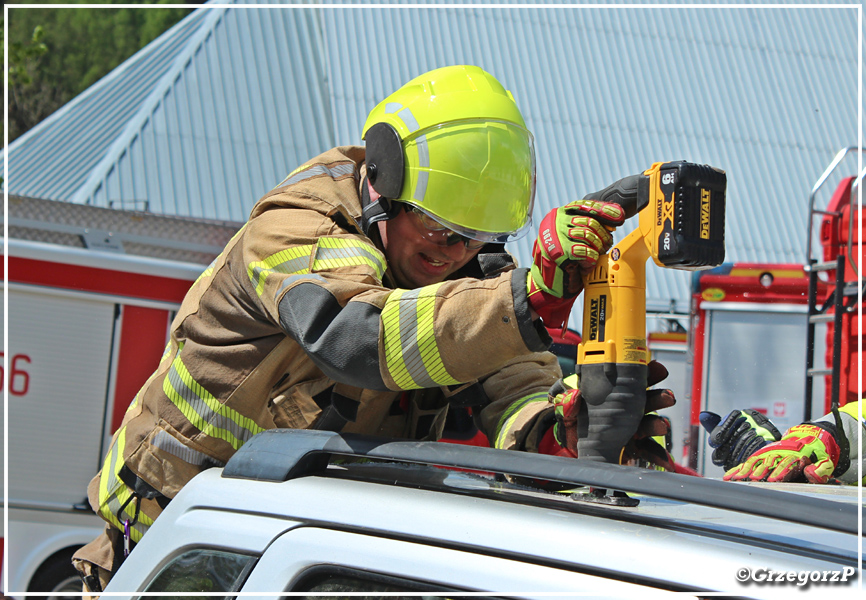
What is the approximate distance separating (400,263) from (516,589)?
48.1 inches

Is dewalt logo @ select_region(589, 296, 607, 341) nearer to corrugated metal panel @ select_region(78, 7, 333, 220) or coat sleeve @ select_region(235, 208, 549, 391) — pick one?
coat sleeve @ select_region(235, 208, 549, 391)

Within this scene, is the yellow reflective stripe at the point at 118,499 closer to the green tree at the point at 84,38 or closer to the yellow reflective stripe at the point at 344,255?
the yellow reflective stripe at the point at 344,255

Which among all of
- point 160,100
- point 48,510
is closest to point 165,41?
point 160,100

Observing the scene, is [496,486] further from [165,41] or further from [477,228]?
[165,41]

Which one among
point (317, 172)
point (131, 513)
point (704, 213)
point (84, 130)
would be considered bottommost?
point (131, 513)

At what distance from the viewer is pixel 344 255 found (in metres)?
1.75

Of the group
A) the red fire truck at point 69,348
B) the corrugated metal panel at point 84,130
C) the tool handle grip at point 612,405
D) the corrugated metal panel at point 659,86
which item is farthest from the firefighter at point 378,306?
the corrugated metal panel at point 659,86

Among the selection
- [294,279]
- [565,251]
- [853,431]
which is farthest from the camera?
[853,431]

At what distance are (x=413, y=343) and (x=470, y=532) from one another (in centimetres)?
50

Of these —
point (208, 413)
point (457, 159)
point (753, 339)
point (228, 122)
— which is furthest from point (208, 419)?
point (228, 122)

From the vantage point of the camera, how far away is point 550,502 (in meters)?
1.26

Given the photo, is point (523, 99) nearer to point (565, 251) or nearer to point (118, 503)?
point (118, 503)

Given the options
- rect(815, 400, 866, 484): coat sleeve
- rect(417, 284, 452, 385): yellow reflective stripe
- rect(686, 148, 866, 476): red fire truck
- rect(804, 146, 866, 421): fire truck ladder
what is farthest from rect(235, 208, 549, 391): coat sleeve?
rect(686, 148, 866, 476): red fire truck

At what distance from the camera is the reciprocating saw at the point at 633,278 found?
1471 millimetres
